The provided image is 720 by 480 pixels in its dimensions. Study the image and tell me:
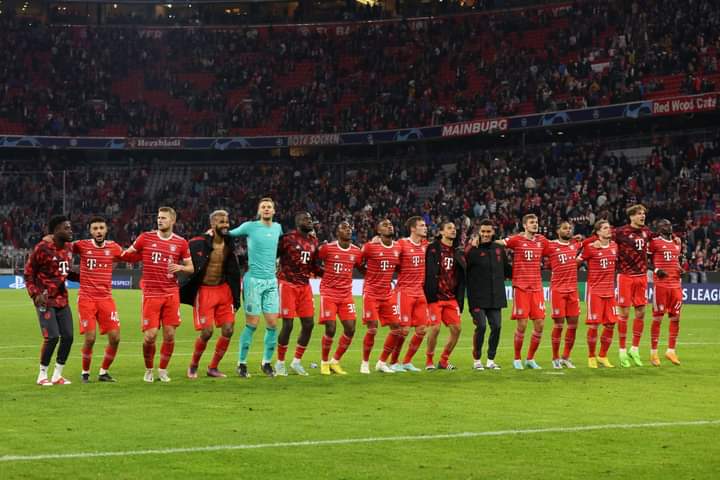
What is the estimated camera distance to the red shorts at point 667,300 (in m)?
19.4

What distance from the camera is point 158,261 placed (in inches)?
630

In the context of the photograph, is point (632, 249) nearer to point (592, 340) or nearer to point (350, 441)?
point (592, 340)

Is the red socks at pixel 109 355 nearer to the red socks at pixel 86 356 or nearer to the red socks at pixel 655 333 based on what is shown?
the red socks at pixel 86 356

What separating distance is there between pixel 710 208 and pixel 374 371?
93.4ft

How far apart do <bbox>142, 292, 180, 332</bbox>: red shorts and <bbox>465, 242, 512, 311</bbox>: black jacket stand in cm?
459

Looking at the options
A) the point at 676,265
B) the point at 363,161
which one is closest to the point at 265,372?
the point at 676,265

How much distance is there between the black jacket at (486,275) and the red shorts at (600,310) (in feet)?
4.56

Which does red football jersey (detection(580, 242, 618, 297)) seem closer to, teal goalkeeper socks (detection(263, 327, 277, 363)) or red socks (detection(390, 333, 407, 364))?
red socks (detection(390, 333, 407, 364))

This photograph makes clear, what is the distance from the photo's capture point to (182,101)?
68.7 m

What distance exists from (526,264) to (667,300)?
8.73 feet

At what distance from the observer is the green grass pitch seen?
31.4ft

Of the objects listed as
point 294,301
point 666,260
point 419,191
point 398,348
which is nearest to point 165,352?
point 294,301

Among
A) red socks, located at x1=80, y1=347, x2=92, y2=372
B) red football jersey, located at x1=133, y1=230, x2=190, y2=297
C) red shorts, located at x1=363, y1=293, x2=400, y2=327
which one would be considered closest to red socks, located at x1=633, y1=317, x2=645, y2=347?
red shorts, located at x1=363, y1=293, x2=400, y2=327

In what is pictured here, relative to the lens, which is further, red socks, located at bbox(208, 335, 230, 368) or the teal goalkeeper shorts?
the teal goalkeeper shorts
